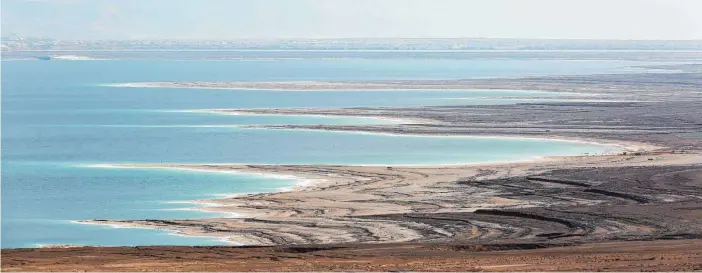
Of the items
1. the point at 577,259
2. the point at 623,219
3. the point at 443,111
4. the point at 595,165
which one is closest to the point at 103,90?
the point at 443,111

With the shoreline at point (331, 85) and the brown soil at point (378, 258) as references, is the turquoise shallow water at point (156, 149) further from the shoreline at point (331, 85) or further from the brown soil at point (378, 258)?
the brown soil at point (378, 258)

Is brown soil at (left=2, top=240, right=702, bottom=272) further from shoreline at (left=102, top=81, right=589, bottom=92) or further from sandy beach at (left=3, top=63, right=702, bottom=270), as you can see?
shoreline at (left=102, top=81, right=589, bottom=92)

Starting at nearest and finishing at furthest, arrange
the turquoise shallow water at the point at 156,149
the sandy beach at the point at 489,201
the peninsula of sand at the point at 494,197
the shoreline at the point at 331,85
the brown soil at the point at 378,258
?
1. the brown soil at the point at 378,258
2. the sandy beach at the point at 489,201
3. the peninsula of sand at the point at 494,197
4. the turquoise shallow water at the point at 156,149
5. the shoreline at the point at 331,85

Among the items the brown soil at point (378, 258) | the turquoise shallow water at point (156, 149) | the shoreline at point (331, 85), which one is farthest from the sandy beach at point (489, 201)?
the shoreline at point (331, 85)

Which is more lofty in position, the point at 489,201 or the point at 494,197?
the point at 494,197

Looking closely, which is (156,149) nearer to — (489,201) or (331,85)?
(489,201)

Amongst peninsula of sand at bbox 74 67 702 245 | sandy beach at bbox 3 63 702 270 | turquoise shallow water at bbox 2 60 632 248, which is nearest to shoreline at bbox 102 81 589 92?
turquoise shallow water at bbox 2 60 632 248

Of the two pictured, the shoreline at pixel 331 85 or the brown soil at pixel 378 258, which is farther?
the shoreline at pixel 331 85

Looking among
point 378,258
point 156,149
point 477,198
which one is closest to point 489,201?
point 477,198

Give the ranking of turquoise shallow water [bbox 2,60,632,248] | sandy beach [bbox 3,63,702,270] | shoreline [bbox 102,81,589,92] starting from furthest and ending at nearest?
shoreline [bbox 102,81,589,92] → turquoise shallow water [bbox 2,60,632,248] → sandy beach [bbox 3,63,702,270]
